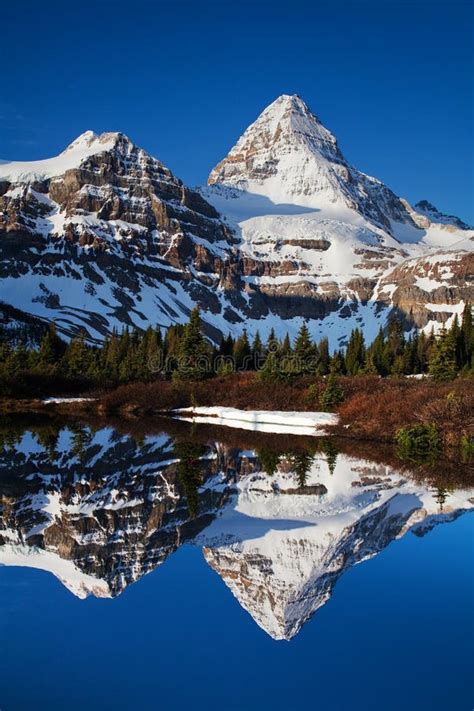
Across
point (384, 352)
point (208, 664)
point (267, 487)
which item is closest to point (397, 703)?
point (208, 664)

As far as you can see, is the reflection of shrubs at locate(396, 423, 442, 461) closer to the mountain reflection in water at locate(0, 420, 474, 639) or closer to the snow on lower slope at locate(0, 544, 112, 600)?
the mountain reflection in water at locate(0, 420, 474, 639)

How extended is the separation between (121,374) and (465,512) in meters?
55.2

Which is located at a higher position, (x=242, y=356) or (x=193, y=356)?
(x=242, y=356)

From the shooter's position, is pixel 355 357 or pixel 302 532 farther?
pixel 355 357

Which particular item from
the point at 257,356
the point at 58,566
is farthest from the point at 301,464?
the point at 257,356

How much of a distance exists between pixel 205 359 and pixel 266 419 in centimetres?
2113

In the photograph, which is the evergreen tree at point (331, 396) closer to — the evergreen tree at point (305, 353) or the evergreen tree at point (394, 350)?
the evergreen tree at point (305, 353)

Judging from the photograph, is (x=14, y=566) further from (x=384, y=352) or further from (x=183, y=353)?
(x=384, y=352)

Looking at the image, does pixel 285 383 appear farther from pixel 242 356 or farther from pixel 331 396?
pixel 242 356

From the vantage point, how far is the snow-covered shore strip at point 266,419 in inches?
1813

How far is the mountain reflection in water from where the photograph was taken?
46.4ft

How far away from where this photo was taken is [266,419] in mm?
50469

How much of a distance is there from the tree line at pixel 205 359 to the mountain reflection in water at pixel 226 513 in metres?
29.6

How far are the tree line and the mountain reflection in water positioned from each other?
29582 millimetres
